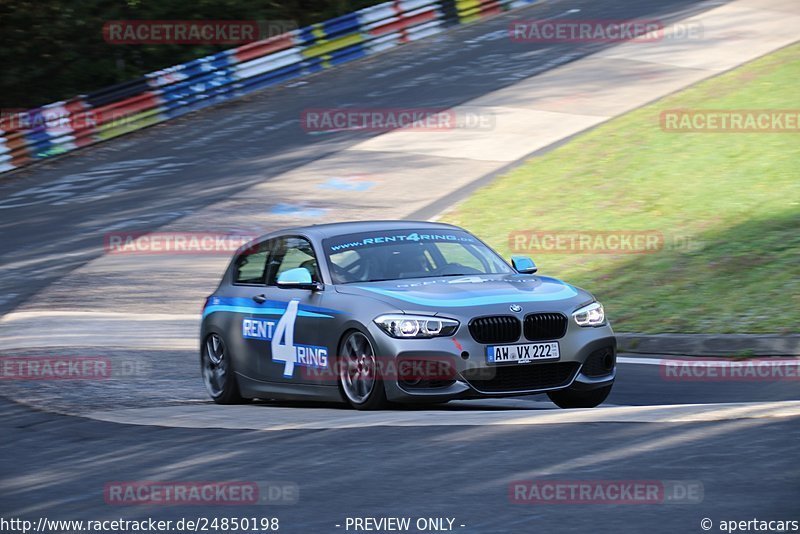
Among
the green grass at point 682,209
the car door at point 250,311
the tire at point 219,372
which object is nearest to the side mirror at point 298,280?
the car door at point 250,311

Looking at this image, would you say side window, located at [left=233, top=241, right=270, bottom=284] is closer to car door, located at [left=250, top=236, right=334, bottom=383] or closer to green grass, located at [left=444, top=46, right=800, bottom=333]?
car door, located at [left=250, top=236, right=334, bottom=383]

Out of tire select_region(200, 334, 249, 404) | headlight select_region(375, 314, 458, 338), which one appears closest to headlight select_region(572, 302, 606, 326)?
headlight select_region(375, 314, 458, 338)

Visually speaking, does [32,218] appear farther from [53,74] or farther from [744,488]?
[744,488]

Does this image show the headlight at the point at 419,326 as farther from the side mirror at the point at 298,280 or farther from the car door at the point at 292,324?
the side mirror at the point at 298,280

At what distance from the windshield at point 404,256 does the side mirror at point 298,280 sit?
19 cm

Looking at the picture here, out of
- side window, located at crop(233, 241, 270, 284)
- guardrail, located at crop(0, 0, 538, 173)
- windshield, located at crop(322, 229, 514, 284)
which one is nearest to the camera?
windshield, located at crop(322, 229, 514, 284)

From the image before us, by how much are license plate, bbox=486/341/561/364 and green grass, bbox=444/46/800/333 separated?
345 centimetres

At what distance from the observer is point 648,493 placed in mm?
6246

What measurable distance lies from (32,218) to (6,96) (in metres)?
12.9

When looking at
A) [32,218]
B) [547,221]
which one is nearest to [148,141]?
[32,218]

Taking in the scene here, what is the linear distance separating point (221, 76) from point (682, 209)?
1616 centimetres

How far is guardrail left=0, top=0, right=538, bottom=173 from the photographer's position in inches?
1114

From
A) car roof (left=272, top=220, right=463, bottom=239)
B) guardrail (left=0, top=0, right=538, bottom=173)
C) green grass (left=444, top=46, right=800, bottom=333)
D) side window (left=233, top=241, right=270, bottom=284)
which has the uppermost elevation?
car roof (left=272, top=220, right=463, bottom=239)

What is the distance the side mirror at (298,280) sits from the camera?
10117mm
